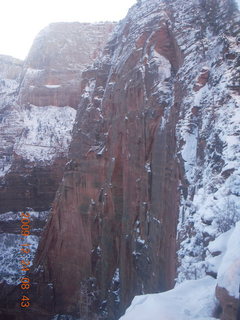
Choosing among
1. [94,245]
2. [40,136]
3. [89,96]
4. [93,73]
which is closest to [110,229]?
[94,245]

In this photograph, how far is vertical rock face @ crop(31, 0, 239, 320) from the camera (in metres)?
8.63

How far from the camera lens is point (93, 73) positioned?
80.9ft

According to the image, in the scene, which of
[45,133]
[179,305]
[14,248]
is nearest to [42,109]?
[45,133]

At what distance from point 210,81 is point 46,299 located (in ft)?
67.3

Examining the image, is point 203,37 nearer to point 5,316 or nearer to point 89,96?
point 89,96

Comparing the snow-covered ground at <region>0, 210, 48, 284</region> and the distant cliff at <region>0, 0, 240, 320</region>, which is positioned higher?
the distant cliff at <region>0, 0, 240, 320</region>

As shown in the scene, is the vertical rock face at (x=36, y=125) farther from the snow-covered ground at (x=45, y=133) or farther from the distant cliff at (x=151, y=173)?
the distant cliff at (x=151, y=173)
